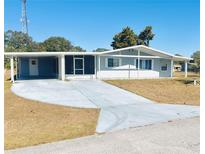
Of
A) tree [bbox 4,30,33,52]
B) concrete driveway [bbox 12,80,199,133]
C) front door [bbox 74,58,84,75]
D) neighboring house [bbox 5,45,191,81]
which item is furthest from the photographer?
tree [bbox 4,30,33,52]

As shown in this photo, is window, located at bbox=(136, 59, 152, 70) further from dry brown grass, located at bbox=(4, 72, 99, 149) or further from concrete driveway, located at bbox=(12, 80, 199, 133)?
dry brown grass, located at bbox=(4, 72, 99, 149)

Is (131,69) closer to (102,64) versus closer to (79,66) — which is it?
(102,64)

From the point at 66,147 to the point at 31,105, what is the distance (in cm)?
603

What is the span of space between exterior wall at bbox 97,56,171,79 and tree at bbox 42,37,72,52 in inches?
2004

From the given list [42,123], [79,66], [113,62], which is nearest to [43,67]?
[79,66]

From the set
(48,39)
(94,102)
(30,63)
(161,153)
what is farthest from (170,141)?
(48,39)

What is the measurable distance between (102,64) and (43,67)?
26.8 ft

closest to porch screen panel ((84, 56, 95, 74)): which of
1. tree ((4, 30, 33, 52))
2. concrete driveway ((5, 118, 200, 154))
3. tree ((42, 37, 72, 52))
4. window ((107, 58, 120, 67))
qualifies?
window ((107, 58, 120, 67))

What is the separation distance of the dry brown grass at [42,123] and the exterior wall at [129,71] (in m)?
12.6

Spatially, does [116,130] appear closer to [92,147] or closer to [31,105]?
[92,147]

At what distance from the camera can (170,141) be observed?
575 cm

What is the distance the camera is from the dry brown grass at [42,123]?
6.06 metres

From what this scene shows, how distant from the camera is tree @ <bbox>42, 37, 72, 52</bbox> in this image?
234 feet

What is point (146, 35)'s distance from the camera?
49844mm
